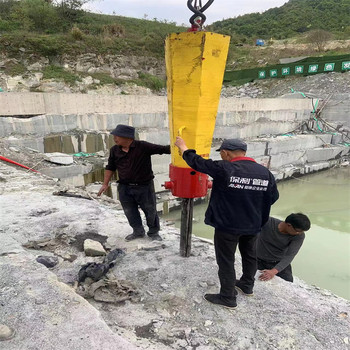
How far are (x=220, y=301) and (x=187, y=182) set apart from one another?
1.02m

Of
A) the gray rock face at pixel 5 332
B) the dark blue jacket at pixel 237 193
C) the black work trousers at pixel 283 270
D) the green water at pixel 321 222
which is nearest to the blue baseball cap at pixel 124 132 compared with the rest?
the dark blue jacket at pixel 237 193

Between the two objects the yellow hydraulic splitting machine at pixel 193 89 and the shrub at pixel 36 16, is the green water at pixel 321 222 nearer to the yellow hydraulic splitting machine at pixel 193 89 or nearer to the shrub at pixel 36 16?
the yellow hydraulic splitting machine at pixel 193 89

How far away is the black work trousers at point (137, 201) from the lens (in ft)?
10.00

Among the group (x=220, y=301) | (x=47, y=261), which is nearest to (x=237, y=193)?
(x=220, y=301)

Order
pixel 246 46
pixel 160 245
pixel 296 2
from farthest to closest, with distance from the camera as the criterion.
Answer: pixel 296 2 → pixel 246 46 → pixel 160 245

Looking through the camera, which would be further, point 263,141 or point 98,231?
point 263,141

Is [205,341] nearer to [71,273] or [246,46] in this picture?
[71,273]

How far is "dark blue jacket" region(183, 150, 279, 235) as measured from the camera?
6.36ft

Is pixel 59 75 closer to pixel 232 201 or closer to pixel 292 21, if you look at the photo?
pixel 232 201

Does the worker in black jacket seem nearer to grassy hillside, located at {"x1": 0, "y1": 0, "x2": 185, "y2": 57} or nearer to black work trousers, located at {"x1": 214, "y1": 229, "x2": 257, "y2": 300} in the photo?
black work trousers, located at {"x1": 214, "y1": 229, "x2": 257, "y2": 300}

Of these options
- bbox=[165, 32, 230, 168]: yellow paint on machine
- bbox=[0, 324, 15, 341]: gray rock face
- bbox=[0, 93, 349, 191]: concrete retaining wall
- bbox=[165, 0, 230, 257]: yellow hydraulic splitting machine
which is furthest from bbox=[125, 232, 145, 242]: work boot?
bbox=[0, 93, 349, 191]: concrete retaining wall

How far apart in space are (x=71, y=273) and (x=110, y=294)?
537 millimetres

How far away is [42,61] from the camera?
55.5 feet

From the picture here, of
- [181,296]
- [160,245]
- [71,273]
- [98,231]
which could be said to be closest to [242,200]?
[181,296]
